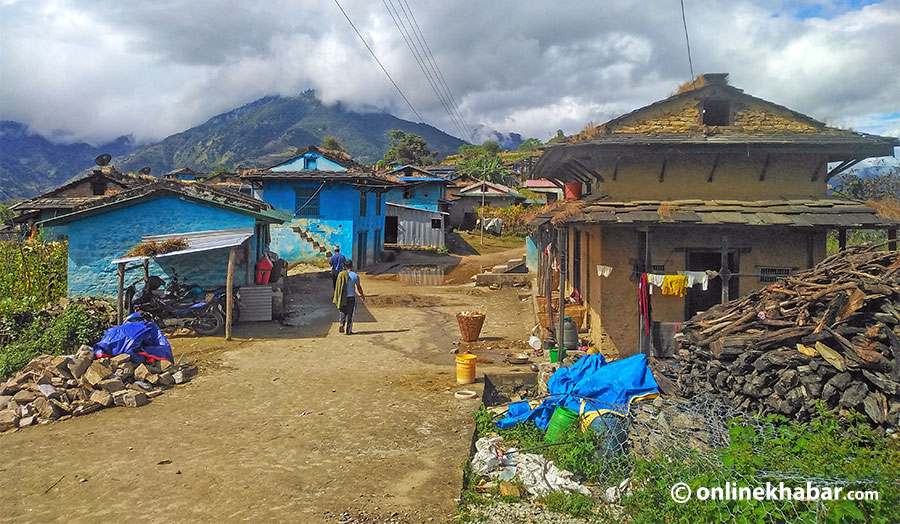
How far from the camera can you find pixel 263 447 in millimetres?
6961

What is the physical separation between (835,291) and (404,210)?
28455 millimetres

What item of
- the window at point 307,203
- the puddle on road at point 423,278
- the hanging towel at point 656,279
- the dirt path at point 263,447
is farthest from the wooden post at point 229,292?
the window at point 307,203

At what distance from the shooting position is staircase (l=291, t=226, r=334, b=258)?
86.2ft

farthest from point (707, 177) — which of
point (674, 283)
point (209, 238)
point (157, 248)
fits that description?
point (157, 248)

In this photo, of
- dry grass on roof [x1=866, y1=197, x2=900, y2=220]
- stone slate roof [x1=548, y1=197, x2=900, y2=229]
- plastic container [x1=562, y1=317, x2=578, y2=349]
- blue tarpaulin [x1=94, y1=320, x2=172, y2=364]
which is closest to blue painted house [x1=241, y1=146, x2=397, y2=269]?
blue tarpaulin [x1=94, y1=320, x2=172, y2=364]

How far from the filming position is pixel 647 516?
16.6 feet

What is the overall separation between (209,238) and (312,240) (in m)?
11.3

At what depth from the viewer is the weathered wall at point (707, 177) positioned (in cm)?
→ 1131

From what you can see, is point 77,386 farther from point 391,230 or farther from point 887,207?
point 391,230

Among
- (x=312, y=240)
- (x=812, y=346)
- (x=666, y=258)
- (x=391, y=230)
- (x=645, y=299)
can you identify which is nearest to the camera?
(x=812, y=346)

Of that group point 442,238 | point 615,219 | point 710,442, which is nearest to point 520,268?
point 442,238

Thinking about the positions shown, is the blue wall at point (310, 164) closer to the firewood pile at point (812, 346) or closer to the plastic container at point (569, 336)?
the plastic container at point (569, 336)

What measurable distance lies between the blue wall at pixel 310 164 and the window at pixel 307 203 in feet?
8.32

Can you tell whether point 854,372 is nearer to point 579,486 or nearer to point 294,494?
point 579,486
